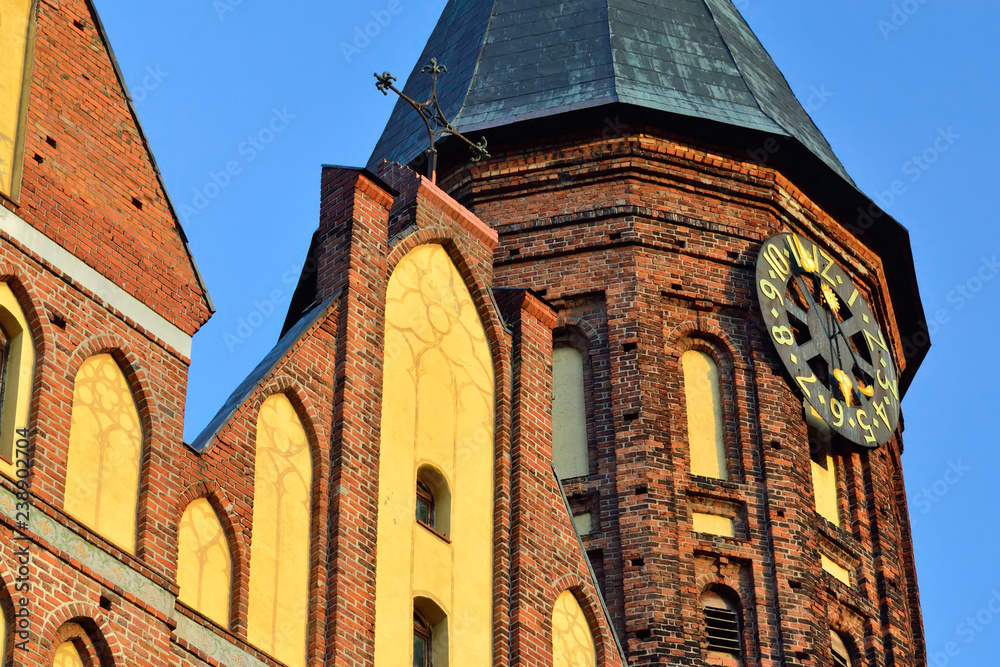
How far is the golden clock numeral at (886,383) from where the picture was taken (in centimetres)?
2888

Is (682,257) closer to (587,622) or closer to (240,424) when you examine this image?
(587,622)

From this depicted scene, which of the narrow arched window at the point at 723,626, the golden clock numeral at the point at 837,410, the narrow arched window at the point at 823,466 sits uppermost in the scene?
the golden clock numeral at the point at 837,410

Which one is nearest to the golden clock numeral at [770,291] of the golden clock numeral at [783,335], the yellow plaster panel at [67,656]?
the golden clock numeral at [783,335]

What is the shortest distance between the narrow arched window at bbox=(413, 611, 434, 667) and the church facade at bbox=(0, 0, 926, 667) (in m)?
0.02

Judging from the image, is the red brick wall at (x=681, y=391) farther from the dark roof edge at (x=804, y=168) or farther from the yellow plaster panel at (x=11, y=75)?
the yellow plaster panel at (x=11, y=75)

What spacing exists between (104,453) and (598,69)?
46.9 feet

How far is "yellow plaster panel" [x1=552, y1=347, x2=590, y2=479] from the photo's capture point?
26.3 meters

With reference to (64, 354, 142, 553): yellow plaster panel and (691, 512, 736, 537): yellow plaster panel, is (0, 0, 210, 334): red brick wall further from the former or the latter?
(691, 512, 736, 537): yellow plaster panel

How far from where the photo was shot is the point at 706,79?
1174 inches

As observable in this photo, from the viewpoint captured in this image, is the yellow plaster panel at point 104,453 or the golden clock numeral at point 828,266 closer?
the yellow plaster panel at point 104,453

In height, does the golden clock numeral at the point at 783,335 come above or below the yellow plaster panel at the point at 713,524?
above

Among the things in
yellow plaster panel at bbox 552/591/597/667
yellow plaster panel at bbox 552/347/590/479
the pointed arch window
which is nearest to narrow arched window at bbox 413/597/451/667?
yellow plaster panel at bbox 552/591/597/667

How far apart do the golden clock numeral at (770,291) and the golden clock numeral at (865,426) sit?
1787 millimetres

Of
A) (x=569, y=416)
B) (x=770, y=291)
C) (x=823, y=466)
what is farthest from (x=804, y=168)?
(x=569, y=416)
